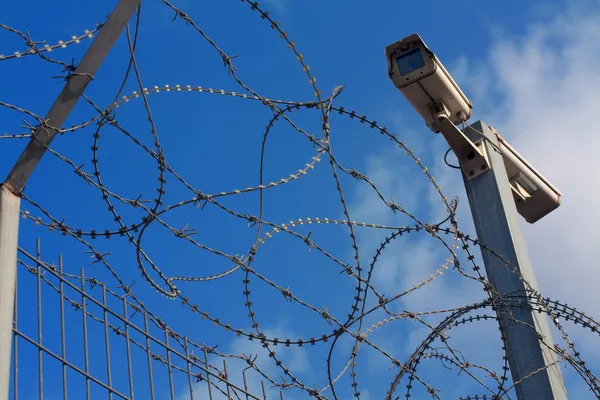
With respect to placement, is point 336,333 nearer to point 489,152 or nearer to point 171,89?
point 171,89

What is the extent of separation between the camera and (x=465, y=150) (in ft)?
21.5

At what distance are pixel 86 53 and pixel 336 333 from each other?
2.11m

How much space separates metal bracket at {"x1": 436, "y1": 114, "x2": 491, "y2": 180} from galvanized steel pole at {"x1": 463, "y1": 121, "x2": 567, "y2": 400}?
1.7 inches

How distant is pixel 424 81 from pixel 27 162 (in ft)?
11.2

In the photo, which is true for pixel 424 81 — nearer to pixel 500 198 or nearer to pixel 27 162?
pixel 500 198

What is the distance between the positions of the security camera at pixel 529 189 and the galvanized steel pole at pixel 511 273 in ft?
0.98

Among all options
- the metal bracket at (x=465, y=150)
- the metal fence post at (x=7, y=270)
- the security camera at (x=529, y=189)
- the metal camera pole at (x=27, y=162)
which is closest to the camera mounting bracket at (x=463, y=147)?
the metal bracket at (x=465, y=150)

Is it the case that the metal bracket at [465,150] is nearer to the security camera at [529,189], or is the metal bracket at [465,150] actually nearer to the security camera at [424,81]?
the security camera at [424,81]

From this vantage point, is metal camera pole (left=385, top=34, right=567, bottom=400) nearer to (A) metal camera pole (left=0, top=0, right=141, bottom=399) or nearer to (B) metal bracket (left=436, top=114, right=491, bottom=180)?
(B) metal bracket (left=436, top=114, right=491, bottom=180)

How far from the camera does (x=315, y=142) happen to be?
5.23 m

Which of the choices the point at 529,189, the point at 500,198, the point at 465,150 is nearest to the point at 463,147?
the point at 465,150

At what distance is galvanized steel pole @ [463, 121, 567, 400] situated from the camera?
5695mm

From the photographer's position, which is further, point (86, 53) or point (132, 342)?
point (132, 342)

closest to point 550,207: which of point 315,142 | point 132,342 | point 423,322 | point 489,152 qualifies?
point 489,152
